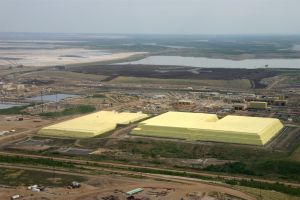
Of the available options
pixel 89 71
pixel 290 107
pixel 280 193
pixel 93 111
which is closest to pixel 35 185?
pixel 280 193

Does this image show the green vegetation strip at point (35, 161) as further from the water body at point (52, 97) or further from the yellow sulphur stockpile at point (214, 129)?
the water body at point (52, 97)

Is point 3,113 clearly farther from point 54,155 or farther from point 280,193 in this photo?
point 280,193

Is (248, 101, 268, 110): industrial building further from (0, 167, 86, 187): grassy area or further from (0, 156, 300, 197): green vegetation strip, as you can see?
(0, 167, 86, 187): grassy area

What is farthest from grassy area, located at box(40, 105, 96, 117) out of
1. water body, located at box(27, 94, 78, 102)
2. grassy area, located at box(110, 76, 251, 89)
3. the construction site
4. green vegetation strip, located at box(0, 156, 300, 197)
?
grassy area, located at box(110, 76, 251, 89)

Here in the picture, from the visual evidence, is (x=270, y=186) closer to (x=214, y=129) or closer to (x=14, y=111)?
(x=214, y=129)

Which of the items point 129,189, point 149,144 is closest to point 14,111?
point 149,144

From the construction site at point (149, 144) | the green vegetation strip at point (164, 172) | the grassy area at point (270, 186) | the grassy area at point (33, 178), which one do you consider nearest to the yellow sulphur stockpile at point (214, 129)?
the construction site at point (149, 144)
